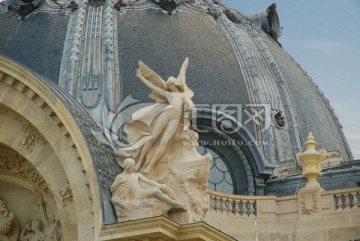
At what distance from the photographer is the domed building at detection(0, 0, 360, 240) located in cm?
2777

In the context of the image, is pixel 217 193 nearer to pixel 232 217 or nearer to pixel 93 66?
pixel 232 217

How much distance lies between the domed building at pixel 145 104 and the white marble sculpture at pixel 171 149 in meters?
0.62

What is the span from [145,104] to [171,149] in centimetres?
910

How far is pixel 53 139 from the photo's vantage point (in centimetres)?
2767

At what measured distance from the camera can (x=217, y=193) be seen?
33594mm

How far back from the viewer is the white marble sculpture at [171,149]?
2680 centimetres

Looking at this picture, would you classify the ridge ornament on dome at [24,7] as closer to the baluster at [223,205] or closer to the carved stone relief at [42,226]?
the baluster at [223,205]

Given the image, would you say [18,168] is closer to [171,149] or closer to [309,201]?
[171,149]

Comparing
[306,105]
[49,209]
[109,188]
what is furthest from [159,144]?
[306,105]

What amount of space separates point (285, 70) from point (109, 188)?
50.4 feet

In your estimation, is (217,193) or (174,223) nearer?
(174,223)

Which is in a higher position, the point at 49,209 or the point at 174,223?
the point at 49,209

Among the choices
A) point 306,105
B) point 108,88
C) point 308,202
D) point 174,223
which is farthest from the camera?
point 306,105

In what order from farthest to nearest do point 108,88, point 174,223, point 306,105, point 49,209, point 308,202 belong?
point 306,105 < point 108,88 < point 308,202 < point 49,209 < point 174,223
